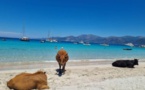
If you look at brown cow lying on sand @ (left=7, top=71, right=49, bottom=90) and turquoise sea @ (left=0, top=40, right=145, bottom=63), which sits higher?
brown cow lying on sand @ (left=7, top=71, right=49, bottom=90)

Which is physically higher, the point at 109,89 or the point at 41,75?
the point at 41,75

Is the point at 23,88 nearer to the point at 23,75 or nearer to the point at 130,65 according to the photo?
the point at 23,75

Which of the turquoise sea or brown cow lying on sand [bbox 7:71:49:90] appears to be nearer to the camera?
brown cow lying on sand [bbox 7:71:49:90]

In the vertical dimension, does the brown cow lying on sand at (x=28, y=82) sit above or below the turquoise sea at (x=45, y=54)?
above

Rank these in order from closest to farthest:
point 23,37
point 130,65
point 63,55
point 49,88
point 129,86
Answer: point 49,88, point 129,86, point 63,55, point 130,65, point 23,37

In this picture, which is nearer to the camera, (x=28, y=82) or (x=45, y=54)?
(x=28, y=82)

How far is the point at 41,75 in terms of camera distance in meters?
8.60

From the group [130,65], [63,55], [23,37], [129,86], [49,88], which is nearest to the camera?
[49,88]

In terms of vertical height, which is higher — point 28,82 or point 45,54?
point 28,82

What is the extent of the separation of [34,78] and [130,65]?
1105cm

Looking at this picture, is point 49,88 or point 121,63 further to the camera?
point 121,63

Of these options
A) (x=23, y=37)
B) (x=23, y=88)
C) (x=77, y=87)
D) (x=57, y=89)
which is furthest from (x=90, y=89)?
(x=23, y=37)

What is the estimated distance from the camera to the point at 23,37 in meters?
103

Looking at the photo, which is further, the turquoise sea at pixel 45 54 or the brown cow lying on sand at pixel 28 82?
the turquoise sea at pixel 45 54
